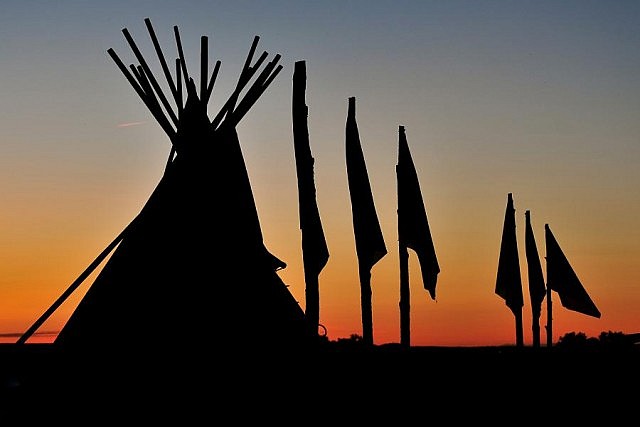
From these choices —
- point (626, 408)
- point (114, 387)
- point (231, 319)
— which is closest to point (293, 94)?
point (231, 319)

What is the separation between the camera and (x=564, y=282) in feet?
71.7

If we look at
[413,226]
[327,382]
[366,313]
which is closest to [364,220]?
[413,226]

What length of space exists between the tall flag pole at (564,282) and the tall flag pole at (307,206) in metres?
7.06

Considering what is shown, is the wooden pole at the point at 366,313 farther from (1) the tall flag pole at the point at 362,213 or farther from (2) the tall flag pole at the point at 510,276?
(2) the tall flag pole at the point at 510,276

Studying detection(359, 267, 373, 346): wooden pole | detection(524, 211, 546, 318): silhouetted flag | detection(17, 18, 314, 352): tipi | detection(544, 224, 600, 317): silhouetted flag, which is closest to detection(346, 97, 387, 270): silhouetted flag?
detection(359, 267, 373, 346): wooden pole

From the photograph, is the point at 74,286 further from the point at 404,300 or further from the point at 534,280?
the point at 534,280

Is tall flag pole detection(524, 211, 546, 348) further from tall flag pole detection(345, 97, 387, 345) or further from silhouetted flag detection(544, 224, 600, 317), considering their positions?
tall flag pole detection(345, 97, 387, 345)

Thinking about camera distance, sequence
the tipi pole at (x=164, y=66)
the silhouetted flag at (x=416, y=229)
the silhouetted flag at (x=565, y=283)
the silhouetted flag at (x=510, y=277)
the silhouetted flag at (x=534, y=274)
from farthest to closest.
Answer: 1. the silhouetted flag at (x=534, y=274)
2. the silhouetted flag at (x=565, y=283)
3. the silhouetted flag at (x=510, y=277)
4. the silhouetted flag at (x=416, y=229)
5. the tipi pole at (x=164, y=66)

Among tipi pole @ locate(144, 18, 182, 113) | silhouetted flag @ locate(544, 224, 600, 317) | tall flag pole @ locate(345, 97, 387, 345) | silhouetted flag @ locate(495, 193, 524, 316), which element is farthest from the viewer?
silhouetted flag @ locate(544, 224, 600, 317)

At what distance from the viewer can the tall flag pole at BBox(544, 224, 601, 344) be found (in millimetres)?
21344

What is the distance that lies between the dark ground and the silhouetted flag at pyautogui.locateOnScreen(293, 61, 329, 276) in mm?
1390

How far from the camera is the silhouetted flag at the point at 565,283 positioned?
21.3 m

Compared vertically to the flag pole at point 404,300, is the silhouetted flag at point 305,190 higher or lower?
higher

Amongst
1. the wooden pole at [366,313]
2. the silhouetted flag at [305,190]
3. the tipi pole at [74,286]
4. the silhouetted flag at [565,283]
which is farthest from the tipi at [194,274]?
the silhouetted flag at [565,283]
